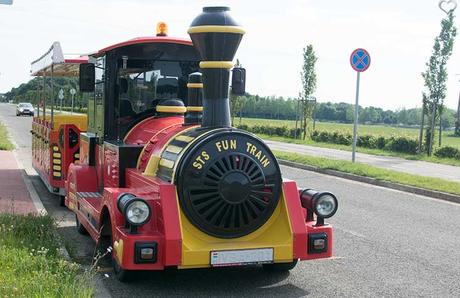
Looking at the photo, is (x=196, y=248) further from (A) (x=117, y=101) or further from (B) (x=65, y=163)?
(B) (x=65, y=163)

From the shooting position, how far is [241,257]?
5.32m

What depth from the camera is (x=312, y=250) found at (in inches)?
220

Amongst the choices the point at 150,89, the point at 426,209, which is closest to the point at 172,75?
the point at 150,89

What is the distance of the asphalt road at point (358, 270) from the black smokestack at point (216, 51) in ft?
4.88

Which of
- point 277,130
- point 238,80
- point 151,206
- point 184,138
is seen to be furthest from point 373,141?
point 151,206

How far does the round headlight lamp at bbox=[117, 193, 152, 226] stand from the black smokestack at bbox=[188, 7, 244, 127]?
1064mm

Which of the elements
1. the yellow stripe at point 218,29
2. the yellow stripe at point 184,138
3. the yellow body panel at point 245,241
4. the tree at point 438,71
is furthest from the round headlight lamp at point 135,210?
the tree at point 438,71

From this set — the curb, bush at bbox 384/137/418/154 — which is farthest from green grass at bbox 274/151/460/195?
bush at bbox 384/137/418/154

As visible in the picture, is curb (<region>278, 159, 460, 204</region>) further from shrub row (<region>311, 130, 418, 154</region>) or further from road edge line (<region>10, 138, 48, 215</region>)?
shrub row (<region>311, 130, 418, 154</region>)

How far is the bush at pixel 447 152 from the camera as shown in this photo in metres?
24.5

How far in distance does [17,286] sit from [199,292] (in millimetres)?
1641

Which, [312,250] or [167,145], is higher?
[167,145]

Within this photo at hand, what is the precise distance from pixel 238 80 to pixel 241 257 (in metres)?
2.21

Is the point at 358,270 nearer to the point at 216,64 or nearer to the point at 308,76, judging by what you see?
the point at 216,64
